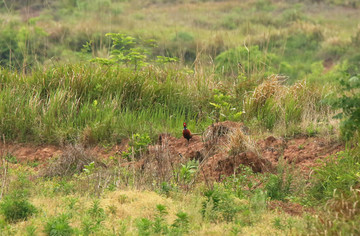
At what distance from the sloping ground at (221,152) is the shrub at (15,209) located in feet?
6.13

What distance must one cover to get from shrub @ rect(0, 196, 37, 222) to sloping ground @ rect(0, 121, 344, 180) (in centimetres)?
187

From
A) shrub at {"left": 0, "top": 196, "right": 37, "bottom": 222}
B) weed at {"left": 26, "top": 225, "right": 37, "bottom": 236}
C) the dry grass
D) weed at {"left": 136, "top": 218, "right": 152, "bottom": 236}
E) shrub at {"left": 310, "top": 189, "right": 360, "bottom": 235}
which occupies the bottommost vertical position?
the dry grass

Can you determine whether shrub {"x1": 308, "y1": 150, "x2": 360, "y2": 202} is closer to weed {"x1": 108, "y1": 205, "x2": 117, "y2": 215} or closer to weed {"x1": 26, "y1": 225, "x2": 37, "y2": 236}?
weed {"x1": 108, "y1": 205, "x2": 117, "y2": 215}

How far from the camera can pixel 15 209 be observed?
197 inches

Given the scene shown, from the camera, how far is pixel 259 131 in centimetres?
884

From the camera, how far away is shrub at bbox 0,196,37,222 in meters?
5.00

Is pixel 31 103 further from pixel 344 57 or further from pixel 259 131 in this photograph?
pixel 344 57

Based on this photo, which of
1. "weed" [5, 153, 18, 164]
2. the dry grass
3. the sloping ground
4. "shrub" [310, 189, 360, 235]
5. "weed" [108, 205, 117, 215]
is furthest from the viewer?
"weed" [5, 153, 18, 164]

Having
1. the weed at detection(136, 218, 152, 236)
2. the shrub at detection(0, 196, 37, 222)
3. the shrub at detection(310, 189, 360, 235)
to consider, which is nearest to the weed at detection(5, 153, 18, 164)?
the shrub at detection(0, 196, 37, 222)

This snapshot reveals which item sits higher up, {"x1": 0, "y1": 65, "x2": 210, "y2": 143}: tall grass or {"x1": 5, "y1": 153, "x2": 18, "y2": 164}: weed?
{"x1": 0, "y1": 65, "x2": 210, "y2": 143}: tall grass

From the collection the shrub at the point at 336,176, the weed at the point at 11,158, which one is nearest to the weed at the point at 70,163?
the weed at the point at 11,158

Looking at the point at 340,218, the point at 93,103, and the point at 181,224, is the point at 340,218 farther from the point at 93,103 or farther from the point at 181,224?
Answer: the point at 93,103

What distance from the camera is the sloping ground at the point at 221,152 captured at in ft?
22.9

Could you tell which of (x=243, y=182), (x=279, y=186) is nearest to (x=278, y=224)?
(x=279, y=186)
